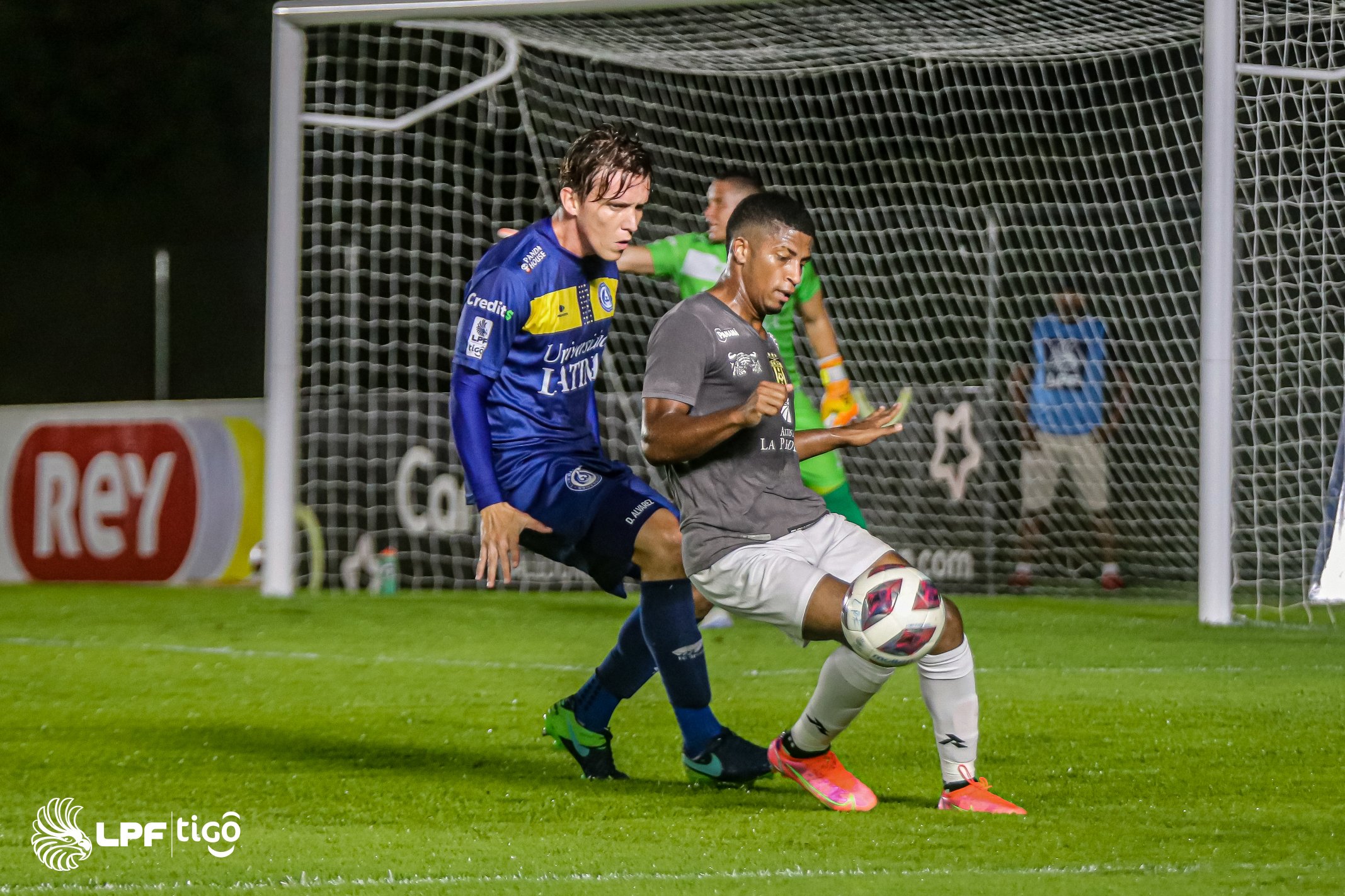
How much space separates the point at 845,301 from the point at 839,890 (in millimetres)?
9249

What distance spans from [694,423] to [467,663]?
11.5 ft

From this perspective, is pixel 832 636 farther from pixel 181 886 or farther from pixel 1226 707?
pixel 1226 707

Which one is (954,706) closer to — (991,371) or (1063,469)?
(1063,469)

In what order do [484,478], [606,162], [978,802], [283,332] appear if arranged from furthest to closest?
[283,332], [606,162], [484,478], [978,802]

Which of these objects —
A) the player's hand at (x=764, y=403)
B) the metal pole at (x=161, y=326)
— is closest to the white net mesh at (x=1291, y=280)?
the player's hand at (x=764, y=403)

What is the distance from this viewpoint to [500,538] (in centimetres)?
422

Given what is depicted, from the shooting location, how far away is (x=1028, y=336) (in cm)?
1200

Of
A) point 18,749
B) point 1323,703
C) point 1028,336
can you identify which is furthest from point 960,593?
point 18,749

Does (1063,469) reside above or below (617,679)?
above

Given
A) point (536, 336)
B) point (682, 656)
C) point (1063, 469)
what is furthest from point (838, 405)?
point (1063, 469)

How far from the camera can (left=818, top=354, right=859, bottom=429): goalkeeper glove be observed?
627 cm

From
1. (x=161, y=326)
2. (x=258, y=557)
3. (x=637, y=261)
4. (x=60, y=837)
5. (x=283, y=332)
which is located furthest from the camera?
(x=161, y=326)

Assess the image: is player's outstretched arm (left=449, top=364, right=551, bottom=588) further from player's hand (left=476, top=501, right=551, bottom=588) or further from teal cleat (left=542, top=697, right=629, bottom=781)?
teal cleat (left=542, top=697, right=629, bottom=781)

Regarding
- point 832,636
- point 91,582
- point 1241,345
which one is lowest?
point 91,582
